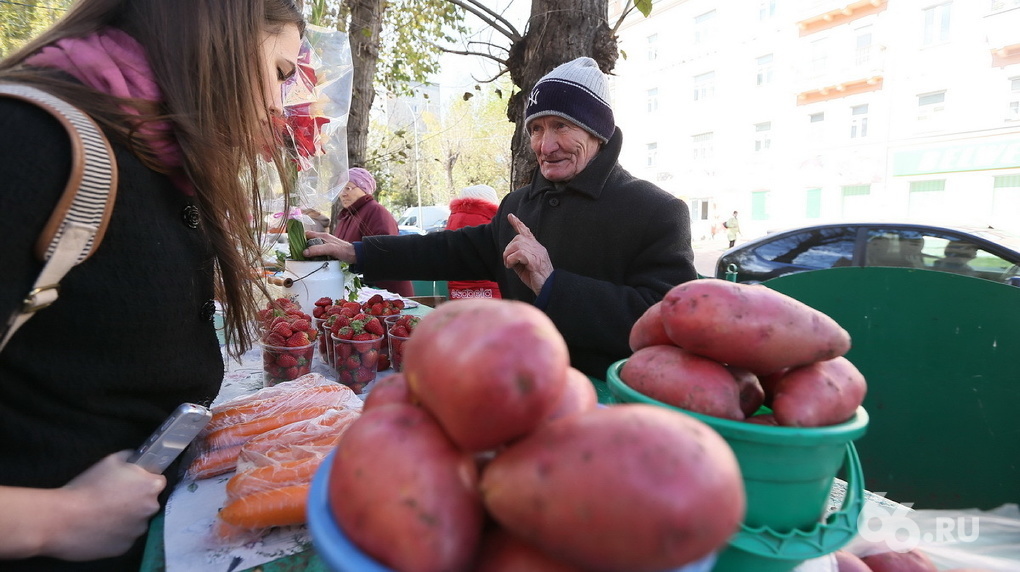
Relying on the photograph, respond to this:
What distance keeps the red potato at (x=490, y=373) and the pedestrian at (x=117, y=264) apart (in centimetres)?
78

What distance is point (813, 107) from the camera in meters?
20.0

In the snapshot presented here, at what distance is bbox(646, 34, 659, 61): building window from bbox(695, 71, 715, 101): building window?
3.08 m

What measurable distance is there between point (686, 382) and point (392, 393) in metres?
0.53

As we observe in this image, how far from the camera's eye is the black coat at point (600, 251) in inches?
87.5

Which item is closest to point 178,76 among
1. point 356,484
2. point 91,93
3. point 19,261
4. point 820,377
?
point 91,93

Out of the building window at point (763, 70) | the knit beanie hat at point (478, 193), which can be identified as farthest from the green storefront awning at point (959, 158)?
the knit beanie hat at point (478, 193)

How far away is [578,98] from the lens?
101 inches

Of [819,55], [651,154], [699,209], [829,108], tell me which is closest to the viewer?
[829,108]

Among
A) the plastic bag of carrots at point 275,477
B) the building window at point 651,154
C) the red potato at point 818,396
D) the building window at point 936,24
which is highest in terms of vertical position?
the building window at point 936,24

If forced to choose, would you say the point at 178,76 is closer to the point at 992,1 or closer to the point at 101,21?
the point at 101,21

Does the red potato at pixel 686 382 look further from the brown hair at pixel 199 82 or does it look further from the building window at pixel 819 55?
the building window at pixel 819 55

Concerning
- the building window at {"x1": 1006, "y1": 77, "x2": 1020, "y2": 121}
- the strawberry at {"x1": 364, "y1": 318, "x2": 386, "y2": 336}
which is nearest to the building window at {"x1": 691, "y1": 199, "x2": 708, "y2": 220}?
the building window at {"x1": 1006, "y1": 77, "x2": 1020, "y2": 121}

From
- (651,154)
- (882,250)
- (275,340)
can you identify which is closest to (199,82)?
(275,340)

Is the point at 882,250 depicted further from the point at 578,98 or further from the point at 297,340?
the point at 297,340
